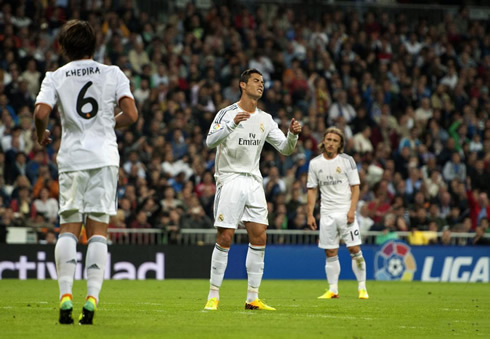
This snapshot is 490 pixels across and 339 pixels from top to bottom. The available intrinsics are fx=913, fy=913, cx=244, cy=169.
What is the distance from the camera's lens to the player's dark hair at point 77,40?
808 cm

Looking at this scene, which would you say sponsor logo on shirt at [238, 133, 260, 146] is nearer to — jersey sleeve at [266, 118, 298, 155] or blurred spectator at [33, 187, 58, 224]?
jersey sleeve at [266, 118, 298, 155]

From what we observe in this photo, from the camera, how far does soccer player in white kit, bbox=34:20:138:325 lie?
802 cm

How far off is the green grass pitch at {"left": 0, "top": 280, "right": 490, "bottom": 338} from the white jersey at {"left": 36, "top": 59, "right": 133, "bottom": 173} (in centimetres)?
154

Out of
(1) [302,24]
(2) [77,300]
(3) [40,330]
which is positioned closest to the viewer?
(3) [40,330]

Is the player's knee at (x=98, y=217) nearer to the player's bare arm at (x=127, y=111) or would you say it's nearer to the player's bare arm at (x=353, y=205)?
the player's bare arm at (x=127, y=111)

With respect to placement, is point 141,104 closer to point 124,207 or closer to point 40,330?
point 124,207

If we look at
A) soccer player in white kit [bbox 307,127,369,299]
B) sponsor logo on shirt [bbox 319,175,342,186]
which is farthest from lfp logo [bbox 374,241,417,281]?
sponsor logo on shirt [bbox 319,175,342,186]

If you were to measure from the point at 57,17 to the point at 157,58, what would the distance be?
2869 millimetres

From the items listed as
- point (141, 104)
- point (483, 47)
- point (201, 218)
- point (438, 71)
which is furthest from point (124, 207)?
point (483, 47)

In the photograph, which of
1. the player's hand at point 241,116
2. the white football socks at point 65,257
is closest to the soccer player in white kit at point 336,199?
the player's hand at point 241,116

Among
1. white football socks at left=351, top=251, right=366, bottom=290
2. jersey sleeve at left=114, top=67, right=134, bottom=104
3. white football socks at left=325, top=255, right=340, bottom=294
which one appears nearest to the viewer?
jersey sleeve at left=114, top=67, right=134, bottom=104

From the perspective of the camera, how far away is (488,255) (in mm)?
22172

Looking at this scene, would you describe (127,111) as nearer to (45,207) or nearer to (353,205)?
(353,205)

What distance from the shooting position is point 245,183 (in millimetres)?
10742
